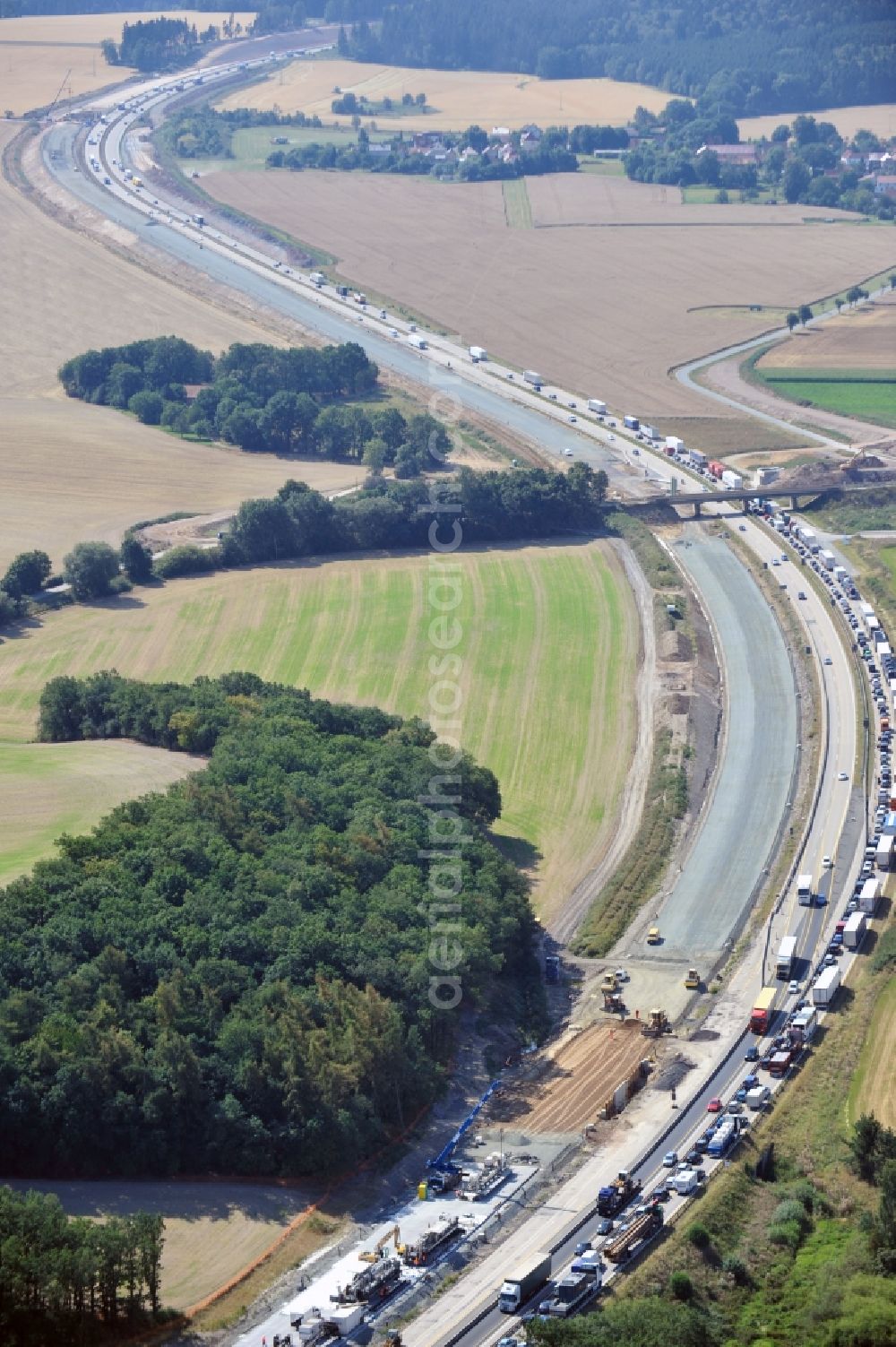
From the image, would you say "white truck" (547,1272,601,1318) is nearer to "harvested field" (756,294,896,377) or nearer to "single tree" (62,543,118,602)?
"single tree" (62,543,118,602)

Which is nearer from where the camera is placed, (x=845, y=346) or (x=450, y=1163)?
(x=450, y=1163)

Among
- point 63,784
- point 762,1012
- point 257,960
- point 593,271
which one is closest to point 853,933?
point 762,1012

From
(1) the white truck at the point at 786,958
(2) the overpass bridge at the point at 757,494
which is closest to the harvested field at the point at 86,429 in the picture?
(2) the overpass bridge at the point at 757,494

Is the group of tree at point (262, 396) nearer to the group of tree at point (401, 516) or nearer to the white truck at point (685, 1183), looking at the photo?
the group of tree at point (401, 516)

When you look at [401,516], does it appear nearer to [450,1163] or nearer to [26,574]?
[26,574]

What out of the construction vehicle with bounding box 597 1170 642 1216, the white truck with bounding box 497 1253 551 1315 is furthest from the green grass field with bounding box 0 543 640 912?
the white truck with bounding box 497 1253 551 1315

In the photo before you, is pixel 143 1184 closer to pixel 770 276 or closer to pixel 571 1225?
pixel 571 1225
